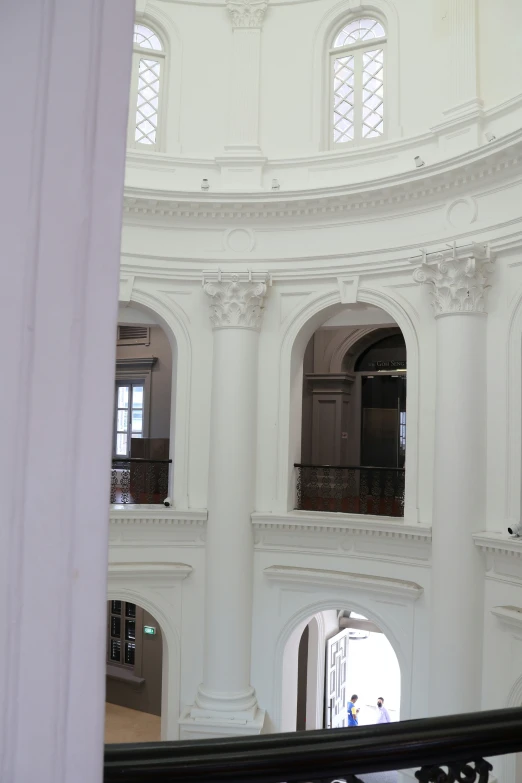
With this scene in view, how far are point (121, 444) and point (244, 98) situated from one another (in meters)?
10.4

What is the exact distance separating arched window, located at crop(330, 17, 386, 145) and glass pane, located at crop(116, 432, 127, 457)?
1042cm

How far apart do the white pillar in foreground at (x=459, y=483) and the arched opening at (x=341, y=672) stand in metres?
4.60

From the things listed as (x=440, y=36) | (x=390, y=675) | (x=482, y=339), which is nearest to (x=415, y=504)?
(x=482, y=339)

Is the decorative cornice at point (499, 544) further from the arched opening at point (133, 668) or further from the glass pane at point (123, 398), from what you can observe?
the glass pane at point (123, 398)

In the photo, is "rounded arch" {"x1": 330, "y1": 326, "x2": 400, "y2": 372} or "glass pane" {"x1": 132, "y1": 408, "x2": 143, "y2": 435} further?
"glass pane" {"x1": 132, "y1": 408, "x2": 143, "y2": 435}

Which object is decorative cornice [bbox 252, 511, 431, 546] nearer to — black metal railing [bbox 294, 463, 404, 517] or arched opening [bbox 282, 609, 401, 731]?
black metal railing [bbox 294, 463, 404, 517]

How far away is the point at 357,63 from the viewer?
12094 mm

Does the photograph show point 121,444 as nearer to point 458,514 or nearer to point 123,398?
point 123,398

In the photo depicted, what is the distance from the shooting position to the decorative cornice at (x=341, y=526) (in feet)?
34.6

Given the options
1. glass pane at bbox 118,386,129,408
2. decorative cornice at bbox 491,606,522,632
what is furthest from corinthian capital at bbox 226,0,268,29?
decorative cornice at bbox 491,606,522,632

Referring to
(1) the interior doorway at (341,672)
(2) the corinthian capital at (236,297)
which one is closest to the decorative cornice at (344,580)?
(1) the interior doorway at (341,672)

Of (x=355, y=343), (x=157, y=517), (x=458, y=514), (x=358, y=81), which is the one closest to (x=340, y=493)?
(x=458, y=514)

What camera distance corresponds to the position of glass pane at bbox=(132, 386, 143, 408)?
1927 cm

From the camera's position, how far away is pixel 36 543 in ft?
4.11
